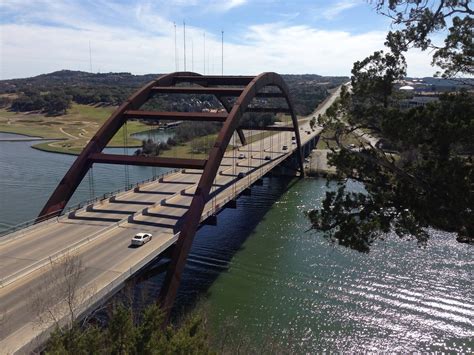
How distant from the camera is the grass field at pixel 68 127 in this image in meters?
101

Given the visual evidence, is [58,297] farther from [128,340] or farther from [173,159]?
[173,159]

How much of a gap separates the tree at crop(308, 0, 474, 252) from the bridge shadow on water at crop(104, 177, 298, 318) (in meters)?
9.79

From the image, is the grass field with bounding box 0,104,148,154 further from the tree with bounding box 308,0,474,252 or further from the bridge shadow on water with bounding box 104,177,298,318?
the tree with bounding box 308,0,474,252

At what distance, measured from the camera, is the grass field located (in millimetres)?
100875

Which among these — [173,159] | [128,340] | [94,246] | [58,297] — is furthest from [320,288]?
[128,340]

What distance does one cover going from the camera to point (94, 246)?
26.0 metres

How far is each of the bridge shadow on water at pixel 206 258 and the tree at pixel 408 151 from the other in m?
9.79

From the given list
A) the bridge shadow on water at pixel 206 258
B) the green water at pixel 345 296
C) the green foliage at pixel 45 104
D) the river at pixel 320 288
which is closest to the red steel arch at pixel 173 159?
the bridge shadow on water at pixel 206 258

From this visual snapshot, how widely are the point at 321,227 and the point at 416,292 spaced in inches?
651

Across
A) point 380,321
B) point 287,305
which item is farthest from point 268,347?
point 380,321

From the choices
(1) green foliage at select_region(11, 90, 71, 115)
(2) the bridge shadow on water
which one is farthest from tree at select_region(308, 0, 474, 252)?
(1) green foliage at select_region(11, 90, 71, 115)

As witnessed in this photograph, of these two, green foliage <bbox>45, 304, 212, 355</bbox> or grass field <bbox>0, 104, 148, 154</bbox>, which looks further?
grass field <bbox>0, 104, 148, 154</bbox>

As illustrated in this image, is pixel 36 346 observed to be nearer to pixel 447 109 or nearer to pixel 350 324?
pixel 447 109

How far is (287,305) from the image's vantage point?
93.0ft
